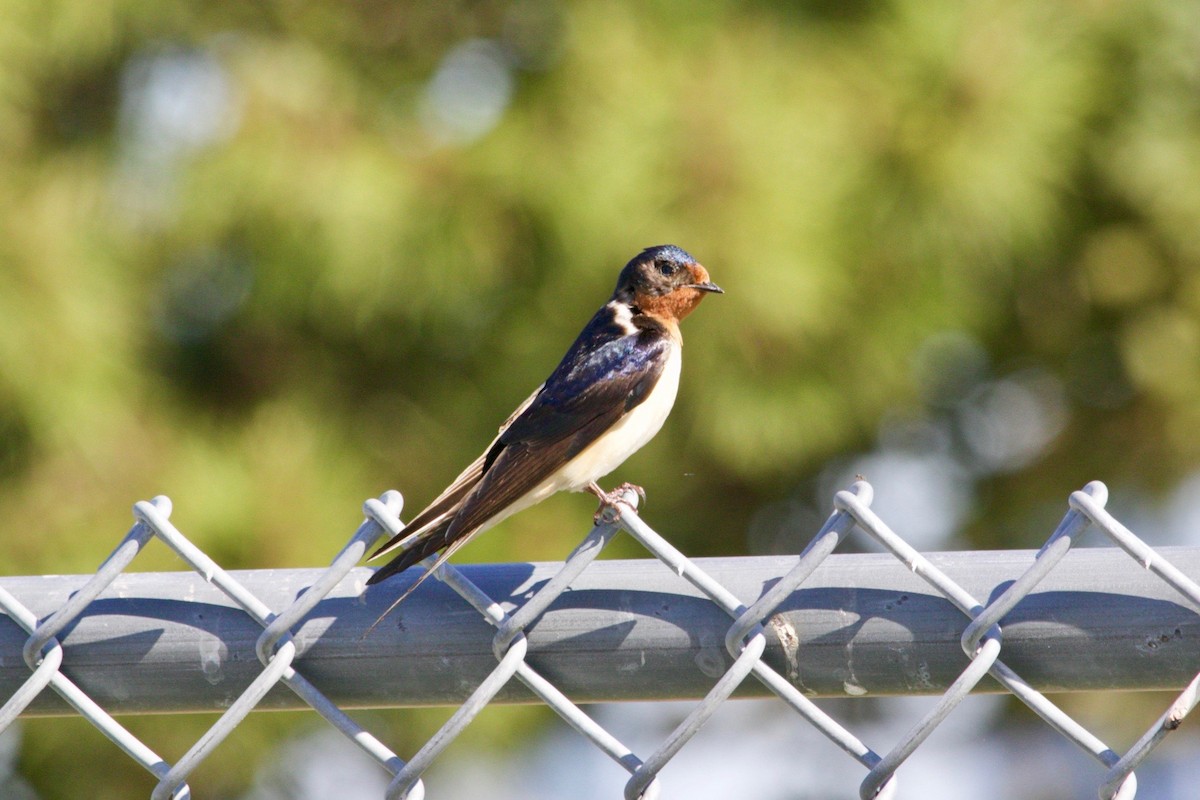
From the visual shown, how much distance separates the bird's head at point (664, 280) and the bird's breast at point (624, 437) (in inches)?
9.5

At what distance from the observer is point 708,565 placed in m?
1.18

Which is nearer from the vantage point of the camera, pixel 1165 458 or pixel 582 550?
pixel 582 550

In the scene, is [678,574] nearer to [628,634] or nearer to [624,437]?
[628,634]

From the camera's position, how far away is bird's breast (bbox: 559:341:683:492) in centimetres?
231

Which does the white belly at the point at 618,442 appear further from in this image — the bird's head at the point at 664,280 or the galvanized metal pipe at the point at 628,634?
the galvanized metal pipe at the point at 628,634

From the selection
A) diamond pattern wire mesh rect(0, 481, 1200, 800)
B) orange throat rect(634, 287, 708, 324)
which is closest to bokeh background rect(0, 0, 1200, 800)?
orange throat rect(634, 287, 708, 324)

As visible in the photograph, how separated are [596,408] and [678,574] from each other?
3.89 ft

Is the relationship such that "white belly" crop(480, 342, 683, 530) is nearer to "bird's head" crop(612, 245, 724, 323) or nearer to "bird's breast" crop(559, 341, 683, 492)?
"bird's breast" crop(559, 341, 683, 492)

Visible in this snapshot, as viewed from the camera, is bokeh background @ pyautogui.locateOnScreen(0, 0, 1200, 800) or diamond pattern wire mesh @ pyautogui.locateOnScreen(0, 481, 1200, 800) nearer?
diamond pattern wire mesh @ pyautogui.locateOnScreen(0, 481, 1200, 800)

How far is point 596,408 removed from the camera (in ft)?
7.70

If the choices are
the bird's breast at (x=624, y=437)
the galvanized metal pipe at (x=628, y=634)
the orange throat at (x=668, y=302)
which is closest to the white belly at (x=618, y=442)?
the bird's breast at (x=624, y=437)

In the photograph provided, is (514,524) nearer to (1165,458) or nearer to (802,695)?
(1165,458)

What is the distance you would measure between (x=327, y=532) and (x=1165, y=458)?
2.17 meters

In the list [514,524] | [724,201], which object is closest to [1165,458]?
[724,201]
